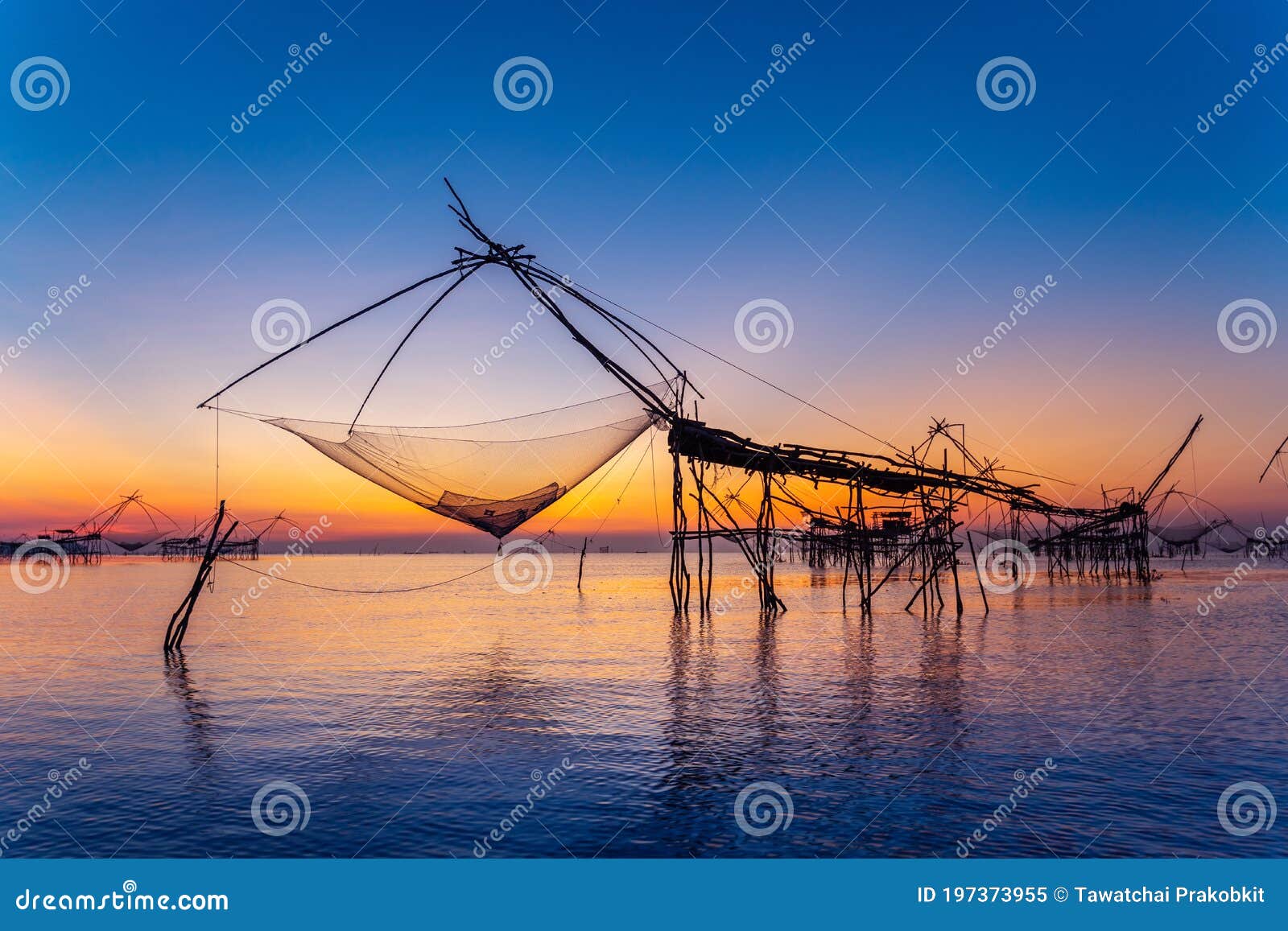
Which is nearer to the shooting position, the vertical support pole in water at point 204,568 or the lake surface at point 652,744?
the lake surface at point 652,744

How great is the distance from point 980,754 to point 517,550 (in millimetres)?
133271

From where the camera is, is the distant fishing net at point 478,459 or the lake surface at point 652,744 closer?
the lake surface at point 652,744

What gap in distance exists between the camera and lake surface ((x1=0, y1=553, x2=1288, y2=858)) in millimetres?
6488

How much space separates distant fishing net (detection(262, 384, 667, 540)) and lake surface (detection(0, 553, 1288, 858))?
321 cm

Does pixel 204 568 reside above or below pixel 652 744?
above

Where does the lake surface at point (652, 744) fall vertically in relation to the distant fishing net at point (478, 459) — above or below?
below

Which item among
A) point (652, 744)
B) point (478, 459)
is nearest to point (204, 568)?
point (478, 459)

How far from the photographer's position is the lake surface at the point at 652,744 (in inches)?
255

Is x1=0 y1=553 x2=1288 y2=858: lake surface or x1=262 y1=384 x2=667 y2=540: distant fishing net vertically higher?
x1=262 y1=384 x2=667 y2=540: distant fishing net

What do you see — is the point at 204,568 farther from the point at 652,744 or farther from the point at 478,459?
the point at 652,744

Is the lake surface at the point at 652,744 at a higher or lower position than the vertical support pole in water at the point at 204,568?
lower

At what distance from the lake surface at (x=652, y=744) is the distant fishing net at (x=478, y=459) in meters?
3.21

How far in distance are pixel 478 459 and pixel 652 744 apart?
7.84 m

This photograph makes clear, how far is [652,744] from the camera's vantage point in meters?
9.15
